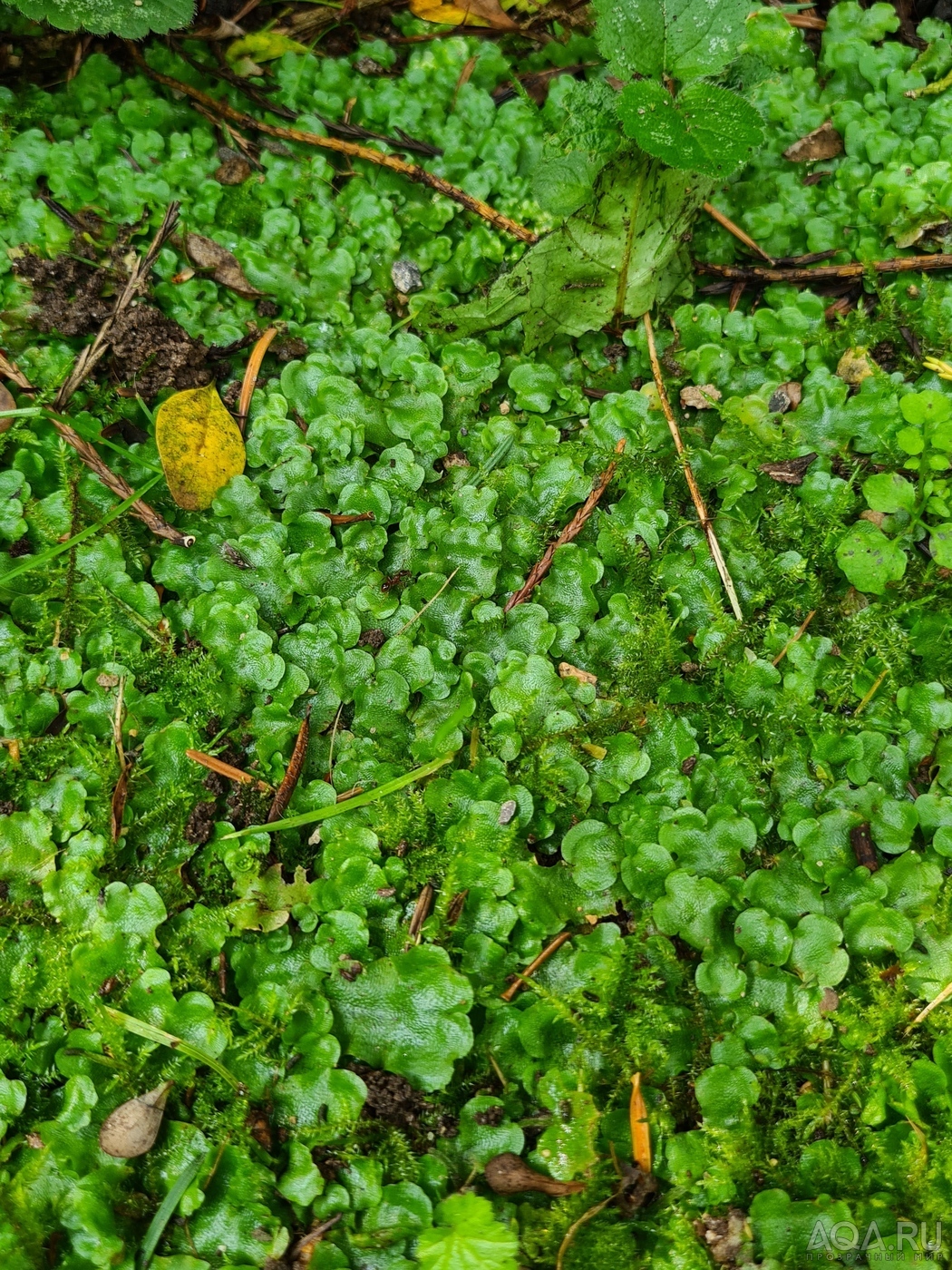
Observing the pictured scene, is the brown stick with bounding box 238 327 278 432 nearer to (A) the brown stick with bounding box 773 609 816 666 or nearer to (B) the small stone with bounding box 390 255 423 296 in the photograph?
(B) the small stone with bounding box 390 255 423 296

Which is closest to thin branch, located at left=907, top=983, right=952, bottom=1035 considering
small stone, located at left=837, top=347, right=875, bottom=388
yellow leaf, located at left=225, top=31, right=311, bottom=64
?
small stone, located at left=837, top=347, right=875, bottom=388

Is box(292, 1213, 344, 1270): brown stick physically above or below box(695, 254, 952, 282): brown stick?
below

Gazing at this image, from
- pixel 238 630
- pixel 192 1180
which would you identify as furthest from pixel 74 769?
pixel 192 1180

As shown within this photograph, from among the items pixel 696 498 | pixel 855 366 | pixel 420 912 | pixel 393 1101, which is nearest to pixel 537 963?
pixel 420 912

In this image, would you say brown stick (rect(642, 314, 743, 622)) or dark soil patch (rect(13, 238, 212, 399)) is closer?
brown stick (rect(642, 314, 743, 622))

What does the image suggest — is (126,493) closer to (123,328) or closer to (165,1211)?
(123,328)

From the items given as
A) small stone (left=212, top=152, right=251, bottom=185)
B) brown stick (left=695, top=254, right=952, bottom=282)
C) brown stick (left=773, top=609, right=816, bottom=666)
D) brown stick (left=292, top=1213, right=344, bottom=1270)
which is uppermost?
small stone (left=212, top=152, right=251, bottom=185)

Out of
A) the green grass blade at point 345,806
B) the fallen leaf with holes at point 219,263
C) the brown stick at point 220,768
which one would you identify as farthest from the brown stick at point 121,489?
the green grass blade at point 345,806
